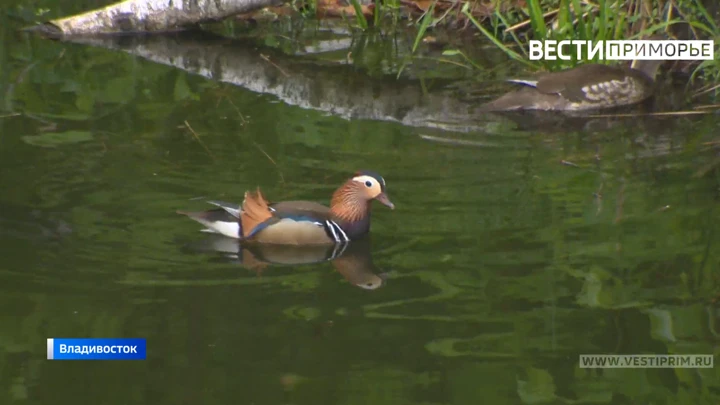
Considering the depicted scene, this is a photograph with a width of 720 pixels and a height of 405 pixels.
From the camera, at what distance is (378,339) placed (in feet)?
17.7

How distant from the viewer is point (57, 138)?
830 cm

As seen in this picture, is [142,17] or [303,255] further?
[142,17]

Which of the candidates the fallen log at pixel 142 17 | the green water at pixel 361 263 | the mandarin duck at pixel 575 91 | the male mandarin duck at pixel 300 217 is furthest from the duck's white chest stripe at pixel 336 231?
the fallen log at pixel 142 17

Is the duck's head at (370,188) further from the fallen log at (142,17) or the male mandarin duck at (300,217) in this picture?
the fallen log at (142,17)

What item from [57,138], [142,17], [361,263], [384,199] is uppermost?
[142,17]

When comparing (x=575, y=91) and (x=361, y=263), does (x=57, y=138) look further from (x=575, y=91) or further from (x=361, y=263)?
(x=575, y=91)

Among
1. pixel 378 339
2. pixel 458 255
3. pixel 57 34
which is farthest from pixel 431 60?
pixel 378 339

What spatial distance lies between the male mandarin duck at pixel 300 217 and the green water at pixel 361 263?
0.52 ft

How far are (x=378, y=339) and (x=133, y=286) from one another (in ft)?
4.38
